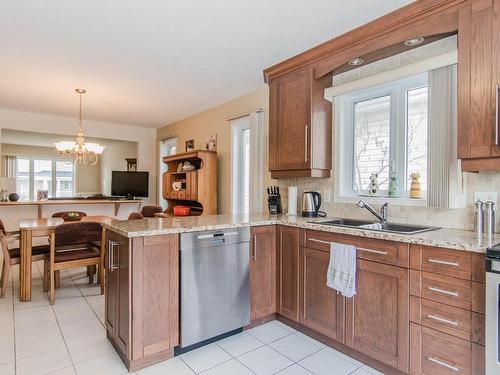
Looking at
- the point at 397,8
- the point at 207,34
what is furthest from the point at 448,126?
the point at 207,34

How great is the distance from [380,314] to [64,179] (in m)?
9.75

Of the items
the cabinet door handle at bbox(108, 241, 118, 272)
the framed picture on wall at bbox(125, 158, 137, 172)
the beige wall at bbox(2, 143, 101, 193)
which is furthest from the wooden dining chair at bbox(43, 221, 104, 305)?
the beige wall at bbox(2, 143, 101, 193)

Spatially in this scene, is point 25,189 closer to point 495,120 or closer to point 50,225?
point 50,225

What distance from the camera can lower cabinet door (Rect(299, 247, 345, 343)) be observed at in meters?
2.18

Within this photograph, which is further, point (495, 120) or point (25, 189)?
point (25, 189)

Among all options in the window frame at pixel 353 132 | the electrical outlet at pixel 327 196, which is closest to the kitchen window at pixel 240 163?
the electrical outlet at pixel 327 196

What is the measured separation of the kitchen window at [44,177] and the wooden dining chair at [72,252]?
21.7 feet

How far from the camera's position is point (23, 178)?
8.67 m

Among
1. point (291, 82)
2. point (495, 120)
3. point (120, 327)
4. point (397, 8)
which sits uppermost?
point (397, 8)

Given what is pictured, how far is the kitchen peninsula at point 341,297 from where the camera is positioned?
1613 millimetres

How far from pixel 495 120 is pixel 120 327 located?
2642mm

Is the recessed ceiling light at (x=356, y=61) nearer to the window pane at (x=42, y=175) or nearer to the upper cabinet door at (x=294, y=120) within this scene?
the upper cabinet door at (x=294, y=120)

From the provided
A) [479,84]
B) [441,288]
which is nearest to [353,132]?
[479,84]

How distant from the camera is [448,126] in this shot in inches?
83.1
